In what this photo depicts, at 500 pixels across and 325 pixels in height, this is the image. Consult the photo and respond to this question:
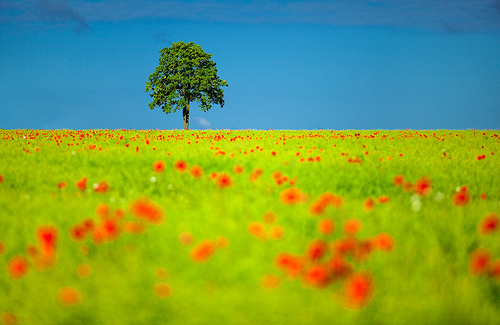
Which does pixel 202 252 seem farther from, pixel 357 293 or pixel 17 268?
pixel 17 268

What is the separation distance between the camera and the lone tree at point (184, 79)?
35.3 metres

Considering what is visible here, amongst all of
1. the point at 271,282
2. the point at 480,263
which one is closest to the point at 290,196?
the point at 271,282

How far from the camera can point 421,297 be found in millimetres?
2658

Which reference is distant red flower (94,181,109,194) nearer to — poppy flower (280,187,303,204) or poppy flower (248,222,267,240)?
poppy flower (280,187,303,204)

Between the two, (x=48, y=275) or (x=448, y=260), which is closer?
(x=48, y=275)

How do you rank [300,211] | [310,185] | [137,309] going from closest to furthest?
[137,309], [300,211], [310,185]

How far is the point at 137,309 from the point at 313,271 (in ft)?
4.05

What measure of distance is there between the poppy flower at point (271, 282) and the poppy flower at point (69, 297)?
1.30m

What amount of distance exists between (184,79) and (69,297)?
34.0 meters

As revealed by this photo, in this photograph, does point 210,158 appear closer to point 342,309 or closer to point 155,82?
point 342,309

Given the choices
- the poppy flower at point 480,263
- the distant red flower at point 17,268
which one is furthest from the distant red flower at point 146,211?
the poppy flower at point 480,263

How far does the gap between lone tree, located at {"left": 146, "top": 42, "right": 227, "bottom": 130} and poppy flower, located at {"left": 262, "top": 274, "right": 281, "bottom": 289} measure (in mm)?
33472

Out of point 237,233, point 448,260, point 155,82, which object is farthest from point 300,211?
point 155,82

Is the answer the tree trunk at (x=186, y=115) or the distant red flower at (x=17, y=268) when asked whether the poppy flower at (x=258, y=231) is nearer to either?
the distant red flower at (x=17, y=268)
